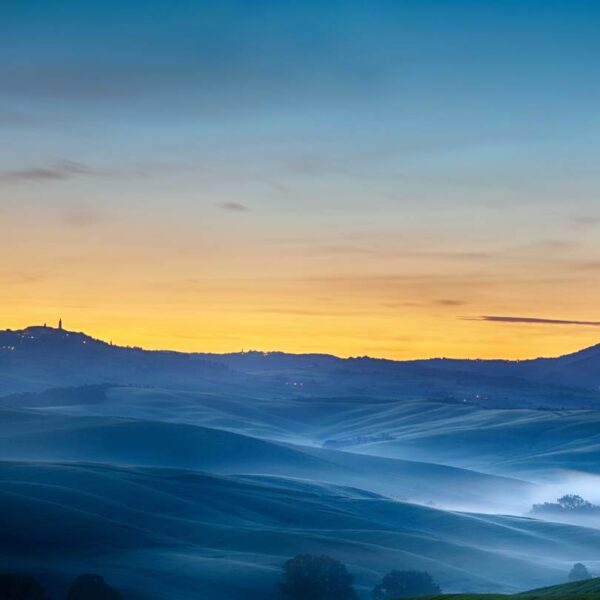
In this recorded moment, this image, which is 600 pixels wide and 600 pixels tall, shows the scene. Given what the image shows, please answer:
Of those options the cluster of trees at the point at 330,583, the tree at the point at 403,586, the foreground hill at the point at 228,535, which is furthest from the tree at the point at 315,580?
the tree at the point at 403,586

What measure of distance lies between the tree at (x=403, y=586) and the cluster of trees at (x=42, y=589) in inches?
932

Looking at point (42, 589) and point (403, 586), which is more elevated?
point (403, 586)

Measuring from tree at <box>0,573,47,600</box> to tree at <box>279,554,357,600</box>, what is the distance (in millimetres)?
19918

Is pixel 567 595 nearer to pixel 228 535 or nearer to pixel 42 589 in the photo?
pixel 42 589

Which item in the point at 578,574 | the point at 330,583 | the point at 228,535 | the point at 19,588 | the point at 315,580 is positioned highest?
the point at 578,574

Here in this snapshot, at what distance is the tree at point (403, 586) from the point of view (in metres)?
104

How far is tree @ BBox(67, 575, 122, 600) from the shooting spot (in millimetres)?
89875

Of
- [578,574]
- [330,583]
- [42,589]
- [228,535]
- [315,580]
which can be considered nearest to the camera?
[42,589]

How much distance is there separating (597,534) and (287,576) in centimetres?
7859

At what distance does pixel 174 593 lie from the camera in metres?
99.1

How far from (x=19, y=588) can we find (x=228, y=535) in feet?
160

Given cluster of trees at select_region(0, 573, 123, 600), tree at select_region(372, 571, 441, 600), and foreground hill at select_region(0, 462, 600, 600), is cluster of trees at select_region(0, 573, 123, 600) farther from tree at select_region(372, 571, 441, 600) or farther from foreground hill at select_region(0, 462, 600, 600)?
tree at select_region(372, 571, 441, 600)

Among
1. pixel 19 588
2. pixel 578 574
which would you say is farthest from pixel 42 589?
pixel 578 574

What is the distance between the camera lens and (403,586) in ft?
344
